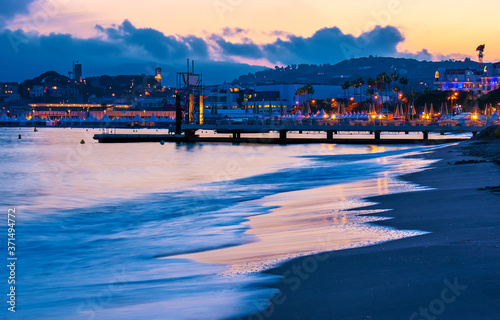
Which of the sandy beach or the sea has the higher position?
the sandy beach

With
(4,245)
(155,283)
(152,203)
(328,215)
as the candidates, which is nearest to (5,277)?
(155,283)

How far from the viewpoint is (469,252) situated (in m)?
9.38

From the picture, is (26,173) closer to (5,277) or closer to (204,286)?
(5,277)

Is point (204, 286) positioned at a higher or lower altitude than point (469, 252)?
lower

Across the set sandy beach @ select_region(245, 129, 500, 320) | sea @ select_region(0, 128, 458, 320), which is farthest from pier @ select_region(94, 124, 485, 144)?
sandy beach @ select_region(245, 129, 500, 320)

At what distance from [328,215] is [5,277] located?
8745 millimetres

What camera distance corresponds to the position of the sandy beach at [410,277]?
282 inches

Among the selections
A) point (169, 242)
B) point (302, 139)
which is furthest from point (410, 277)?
point (302, 139)

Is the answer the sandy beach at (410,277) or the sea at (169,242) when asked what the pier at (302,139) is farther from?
the sandy beach at (410,277)

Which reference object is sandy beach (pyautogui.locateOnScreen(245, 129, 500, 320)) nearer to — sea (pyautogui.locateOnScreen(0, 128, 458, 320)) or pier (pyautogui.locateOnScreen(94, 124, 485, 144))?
sea (pyautogui.locateOnScreen(0, 128, 458, 320))

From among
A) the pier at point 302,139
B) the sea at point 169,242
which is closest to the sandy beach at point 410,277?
the sea at point 169,242

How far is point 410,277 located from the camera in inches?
332

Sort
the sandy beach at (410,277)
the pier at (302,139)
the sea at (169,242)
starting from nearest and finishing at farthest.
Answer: the sandy beach at (410,277)
the sea at (169,242)
the pier at (302,139)

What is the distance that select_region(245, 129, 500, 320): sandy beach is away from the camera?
7156 millimetres
